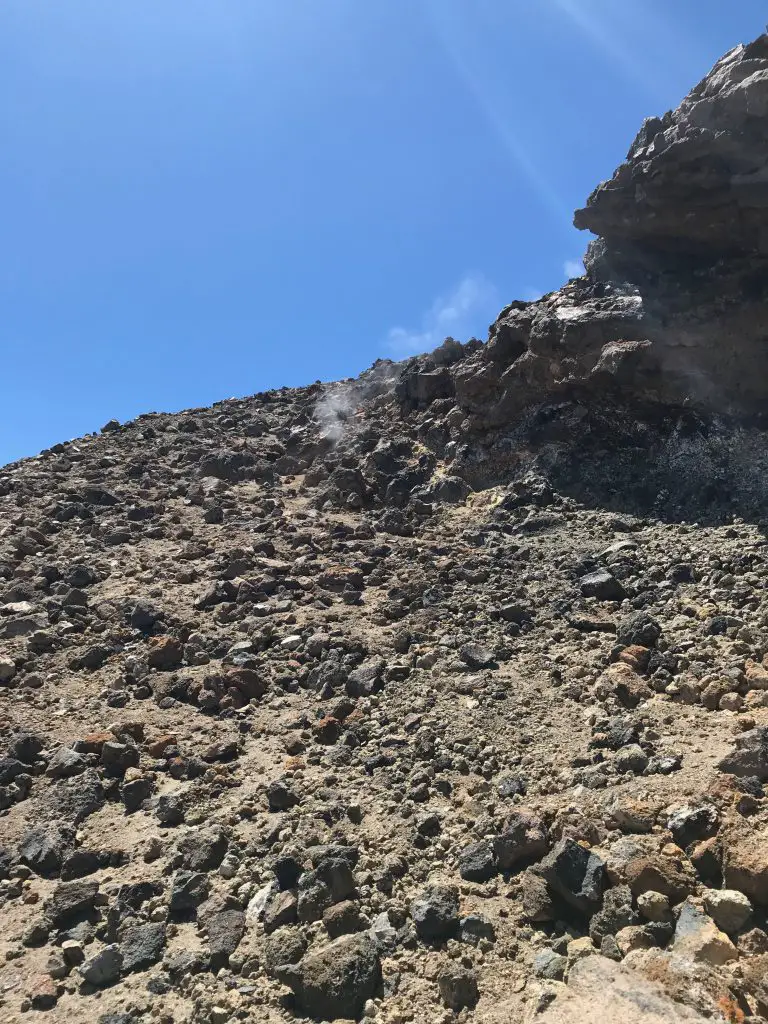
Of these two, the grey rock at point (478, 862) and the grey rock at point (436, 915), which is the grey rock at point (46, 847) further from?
the grey rock at point (478, 862)

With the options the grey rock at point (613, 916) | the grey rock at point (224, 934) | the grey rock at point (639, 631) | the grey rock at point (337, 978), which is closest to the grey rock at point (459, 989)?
the grey rock at point (337, 978)

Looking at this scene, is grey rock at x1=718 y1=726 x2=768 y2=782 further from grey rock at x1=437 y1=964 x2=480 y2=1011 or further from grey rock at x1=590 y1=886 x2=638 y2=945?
grey rock at x1=437 y1=964 x2=480 y2=1011

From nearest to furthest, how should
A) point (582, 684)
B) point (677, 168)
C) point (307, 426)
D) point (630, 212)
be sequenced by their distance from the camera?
point (582, 684)
point (677, 168)
point (630, 212)
point (307, 426)

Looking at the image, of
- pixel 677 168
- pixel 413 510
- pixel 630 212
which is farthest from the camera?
pixel 413 510

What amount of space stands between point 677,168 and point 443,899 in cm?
1366

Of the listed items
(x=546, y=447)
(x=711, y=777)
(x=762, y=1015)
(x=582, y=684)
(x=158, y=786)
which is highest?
(x=546, y=447)

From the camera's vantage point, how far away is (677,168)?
1428 centimetres

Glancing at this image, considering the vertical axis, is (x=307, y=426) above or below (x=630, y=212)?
above

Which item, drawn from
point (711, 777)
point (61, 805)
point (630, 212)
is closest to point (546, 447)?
point (630, 212)

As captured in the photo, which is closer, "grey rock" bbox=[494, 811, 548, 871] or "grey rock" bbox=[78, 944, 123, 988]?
"grey rock" bbox=[78, 944, 123, 988]

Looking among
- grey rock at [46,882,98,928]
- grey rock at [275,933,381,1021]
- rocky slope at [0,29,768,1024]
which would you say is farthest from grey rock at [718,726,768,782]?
grey rock at [46,882,98,928]

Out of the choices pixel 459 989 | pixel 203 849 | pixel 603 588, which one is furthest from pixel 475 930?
pixel 603 588

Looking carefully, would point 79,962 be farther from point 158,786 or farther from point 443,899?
point 443,899

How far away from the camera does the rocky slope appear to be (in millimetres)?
5664
